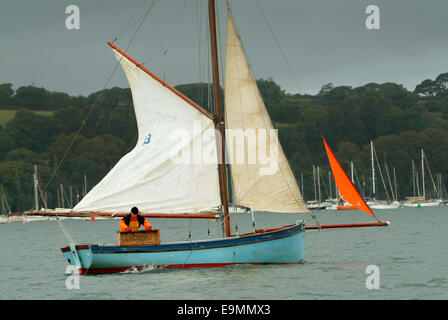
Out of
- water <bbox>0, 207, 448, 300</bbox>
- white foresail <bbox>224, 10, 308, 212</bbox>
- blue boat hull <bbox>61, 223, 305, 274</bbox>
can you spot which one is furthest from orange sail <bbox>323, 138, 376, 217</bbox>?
water <bbox>0, 207, 448, 300</bbox>

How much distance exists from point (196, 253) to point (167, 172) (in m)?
4.21

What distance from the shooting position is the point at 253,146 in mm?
36938

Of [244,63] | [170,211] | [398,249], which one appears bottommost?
[398,249]

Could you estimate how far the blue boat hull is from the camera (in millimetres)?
35906

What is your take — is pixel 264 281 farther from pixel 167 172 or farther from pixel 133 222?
pixel 167 172

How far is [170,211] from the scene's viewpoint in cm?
3809

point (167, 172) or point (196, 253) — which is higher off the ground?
point (167, 172)

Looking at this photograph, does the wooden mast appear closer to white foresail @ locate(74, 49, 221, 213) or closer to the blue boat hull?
white foresail @ locate(74, 49, 221, 213)

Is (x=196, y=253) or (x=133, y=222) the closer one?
(x=196, y=253)

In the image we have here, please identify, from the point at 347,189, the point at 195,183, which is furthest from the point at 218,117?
the point at 347,189
